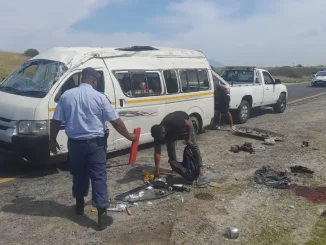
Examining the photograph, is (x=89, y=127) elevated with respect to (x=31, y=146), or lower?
elevated

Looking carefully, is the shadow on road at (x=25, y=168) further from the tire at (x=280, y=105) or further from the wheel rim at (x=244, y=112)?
the tire at (x=280, y=105)

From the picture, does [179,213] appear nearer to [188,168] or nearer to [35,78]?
[188,168]

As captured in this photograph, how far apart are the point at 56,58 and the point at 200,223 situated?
4093 millimetres

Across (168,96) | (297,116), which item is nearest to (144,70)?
(168,96)

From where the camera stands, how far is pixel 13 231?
464 cm

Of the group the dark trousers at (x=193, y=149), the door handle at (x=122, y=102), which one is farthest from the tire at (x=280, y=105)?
the dark trousers at (x=193, y=149)

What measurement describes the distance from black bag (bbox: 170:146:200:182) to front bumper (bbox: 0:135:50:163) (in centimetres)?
207

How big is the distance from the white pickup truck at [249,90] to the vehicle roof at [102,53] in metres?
3.18

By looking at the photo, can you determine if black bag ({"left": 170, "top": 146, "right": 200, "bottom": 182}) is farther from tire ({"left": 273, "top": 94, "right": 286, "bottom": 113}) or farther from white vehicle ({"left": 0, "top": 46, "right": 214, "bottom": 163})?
tire ({"left": 273, "top": 94, "right": 286, "bottom": 113})

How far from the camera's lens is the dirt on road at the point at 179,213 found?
451 centimetres

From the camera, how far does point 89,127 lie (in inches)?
184

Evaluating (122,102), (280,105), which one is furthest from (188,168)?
(280,105)

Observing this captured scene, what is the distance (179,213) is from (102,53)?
3.72 m

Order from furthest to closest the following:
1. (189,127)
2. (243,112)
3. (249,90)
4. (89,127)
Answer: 1. (249,90)
2. (243,112)
3. (189,127)
4. (89,127)
